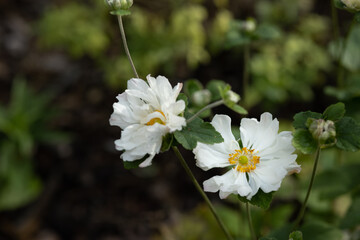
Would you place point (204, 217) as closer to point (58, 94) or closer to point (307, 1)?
point (58, 94)

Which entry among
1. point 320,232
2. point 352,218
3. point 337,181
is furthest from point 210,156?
point 337,181

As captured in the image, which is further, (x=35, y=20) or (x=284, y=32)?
(x=35, y=20)

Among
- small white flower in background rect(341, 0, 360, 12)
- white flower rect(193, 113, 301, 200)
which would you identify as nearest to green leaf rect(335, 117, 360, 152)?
white flower rect(193, 113, 301, 200)

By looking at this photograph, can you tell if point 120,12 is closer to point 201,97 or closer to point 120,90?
point 201,97

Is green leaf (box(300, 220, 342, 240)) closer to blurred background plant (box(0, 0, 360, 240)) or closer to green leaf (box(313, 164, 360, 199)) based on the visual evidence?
green leaf (box(313, 164, 360, 199))

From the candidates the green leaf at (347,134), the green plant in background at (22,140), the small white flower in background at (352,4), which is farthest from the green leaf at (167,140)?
the green plant in background at (22,140)

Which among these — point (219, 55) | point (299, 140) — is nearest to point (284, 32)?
point (219, 55)
